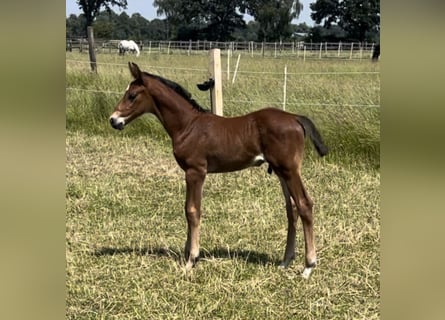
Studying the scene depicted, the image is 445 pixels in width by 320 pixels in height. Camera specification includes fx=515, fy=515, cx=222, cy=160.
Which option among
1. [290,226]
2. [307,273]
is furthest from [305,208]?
[307,273]

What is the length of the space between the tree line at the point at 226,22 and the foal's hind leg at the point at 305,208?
4499 centimetres

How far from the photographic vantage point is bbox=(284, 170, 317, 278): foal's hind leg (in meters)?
3.53

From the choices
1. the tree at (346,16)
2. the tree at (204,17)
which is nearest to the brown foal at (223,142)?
the tree at (346,16)

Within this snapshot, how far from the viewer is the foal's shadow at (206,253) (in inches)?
154

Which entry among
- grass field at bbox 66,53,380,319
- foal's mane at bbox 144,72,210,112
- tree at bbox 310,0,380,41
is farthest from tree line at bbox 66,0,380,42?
foal's mane at bbox 144,72,210,112

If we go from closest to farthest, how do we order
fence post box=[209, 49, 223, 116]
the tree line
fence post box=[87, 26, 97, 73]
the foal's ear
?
1. the foal's ear
2. fence post box=[209, 49, 223, 116]
3. fence post box=[87, 26, 97, 73]
4. the tree line

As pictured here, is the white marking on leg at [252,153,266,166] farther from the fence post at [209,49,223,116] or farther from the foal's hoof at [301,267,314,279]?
the fence post at [209,49,223,116]

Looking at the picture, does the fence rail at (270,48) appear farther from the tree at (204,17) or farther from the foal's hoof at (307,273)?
the foal's hoof at (307,273)

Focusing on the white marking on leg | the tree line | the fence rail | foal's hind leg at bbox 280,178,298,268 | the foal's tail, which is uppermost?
the tree line

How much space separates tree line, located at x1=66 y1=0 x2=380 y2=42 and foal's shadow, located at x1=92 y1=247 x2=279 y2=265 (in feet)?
147

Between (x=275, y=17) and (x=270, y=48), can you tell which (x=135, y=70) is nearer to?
(x=270, y=48)

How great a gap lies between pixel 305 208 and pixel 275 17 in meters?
55.9
